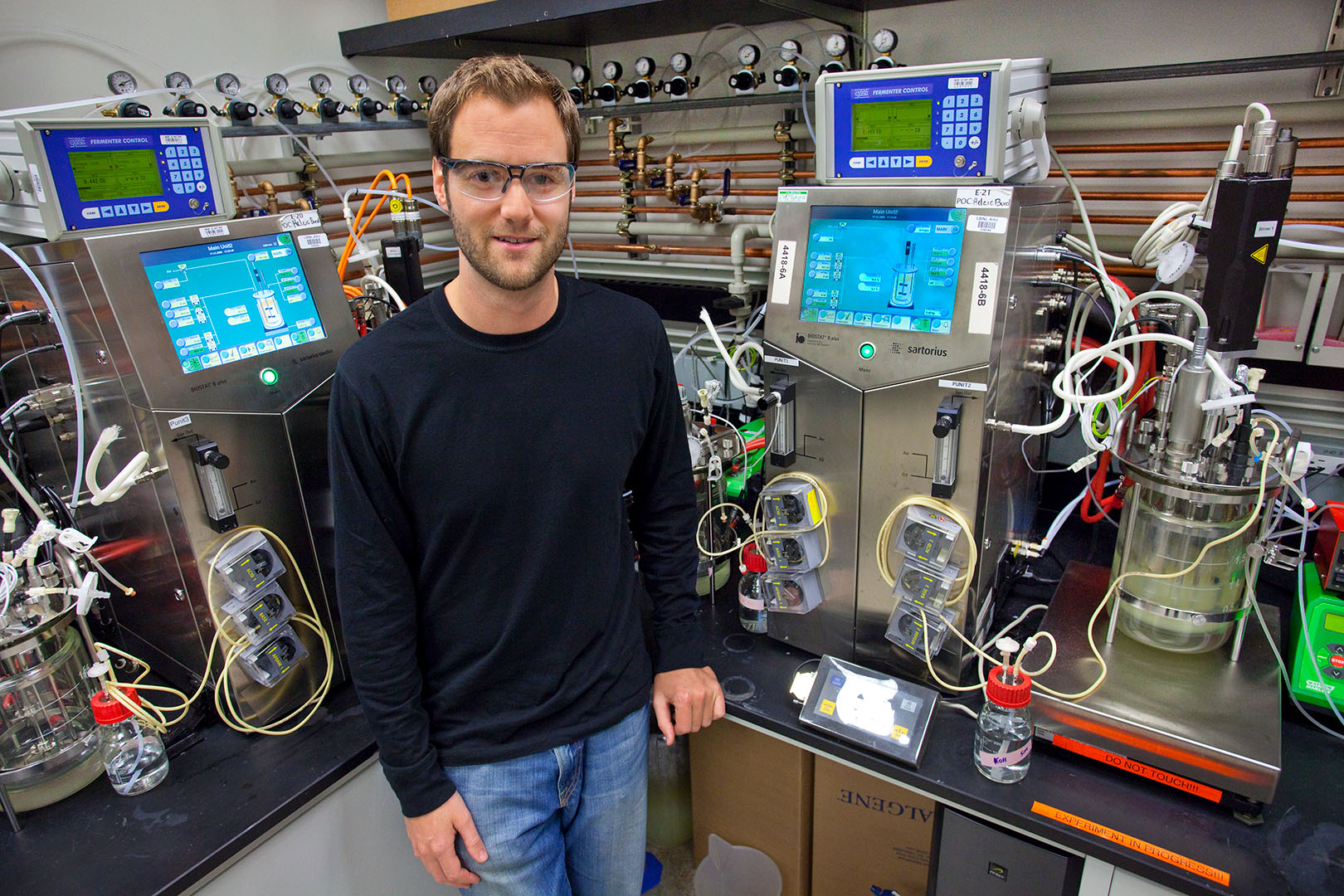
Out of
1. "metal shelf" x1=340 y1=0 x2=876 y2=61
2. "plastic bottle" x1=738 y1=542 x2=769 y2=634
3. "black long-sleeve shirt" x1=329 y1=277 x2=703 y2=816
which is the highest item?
"metal shelf" x1=340 y1=0 x2=876 y2=61

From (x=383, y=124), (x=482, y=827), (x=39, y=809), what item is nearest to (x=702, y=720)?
(x=482, y=827)

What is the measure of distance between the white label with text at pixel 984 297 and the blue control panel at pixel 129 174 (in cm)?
129

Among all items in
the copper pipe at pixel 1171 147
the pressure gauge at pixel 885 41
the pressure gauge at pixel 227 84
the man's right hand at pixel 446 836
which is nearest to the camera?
the man's right hand at pixel 446 836

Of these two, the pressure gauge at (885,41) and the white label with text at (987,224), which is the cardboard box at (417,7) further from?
the white label with text at (987,224)

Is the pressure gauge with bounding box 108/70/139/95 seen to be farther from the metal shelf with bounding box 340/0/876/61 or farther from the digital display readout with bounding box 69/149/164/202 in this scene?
the digital display readout with bounding box 69/149/164/202

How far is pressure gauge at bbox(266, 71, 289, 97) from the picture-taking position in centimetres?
216

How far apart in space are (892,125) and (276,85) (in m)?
1.77

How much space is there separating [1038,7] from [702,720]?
1.68 meters

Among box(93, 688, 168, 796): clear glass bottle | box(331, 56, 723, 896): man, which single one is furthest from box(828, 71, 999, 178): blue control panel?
box(93, 688, 168, 796): clear glass bottle

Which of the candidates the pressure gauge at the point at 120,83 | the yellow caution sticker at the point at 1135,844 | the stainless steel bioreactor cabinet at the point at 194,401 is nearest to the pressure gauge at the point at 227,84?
the pressure gauge at the point at 120,83

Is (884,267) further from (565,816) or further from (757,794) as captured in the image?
(757,794)

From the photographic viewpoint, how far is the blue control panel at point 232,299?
124cm

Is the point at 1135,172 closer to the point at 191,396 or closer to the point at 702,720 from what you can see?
the point at 702,720

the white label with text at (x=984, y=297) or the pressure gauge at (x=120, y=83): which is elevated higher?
the pressure gauge at (x=120, y=83)
